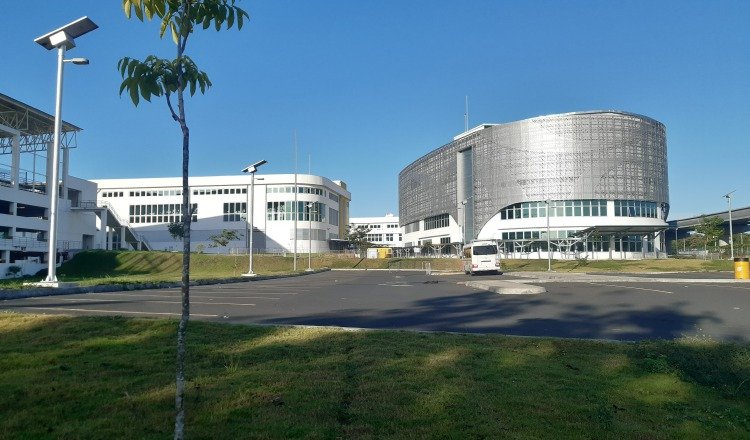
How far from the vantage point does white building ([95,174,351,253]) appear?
273 ft

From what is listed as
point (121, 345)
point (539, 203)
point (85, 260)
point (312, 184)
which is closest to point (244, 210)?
point (312, 184)

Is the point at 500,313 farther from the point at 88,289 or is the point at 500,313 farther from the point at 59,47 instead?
the point at 59,47

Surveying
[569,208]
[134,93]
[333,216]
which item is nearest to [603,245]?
[569,208]

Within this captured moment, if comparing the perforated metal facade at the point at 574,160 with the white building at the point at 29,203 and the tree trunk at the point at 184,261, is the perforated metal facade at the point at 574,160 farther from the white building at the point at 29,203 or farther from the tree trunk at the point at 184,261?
Result: the tree trunk at the point at 184,261

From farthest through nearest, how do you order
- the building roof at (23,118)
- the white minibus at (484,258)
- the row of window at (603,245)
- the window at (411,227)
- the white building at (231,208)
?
the window at (411,227) < the white building at (231,208) < the row of window at (603,245) < the building roof at (23,118) < the white minibus at (484,258)

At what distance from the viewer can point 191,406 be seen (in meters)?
4.68

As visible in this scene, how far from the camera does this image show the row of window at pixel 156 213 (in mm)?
84812

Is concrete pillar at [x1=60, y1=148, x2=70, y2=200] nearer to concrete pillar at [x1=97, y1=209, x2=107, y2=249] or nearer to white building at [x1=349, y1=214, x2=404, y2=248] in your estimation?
concrete pillar at [x1=97, y1=209, x2=107, y2=249]

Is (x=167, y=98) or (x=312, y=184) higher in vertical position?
(x=312, y=184)

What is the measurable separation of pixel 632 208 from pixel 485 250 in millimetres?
50921

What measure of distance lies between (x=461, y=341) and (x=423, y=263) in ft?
196

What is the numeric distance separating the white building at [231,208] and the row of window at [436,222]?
27.1 meters

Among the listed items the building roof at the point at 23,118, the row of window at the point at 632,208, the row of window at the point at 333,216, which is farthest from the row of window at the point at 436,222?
the building roof at the point at 23,118

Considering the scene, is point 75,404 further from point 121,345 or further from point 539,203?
point 539,203
